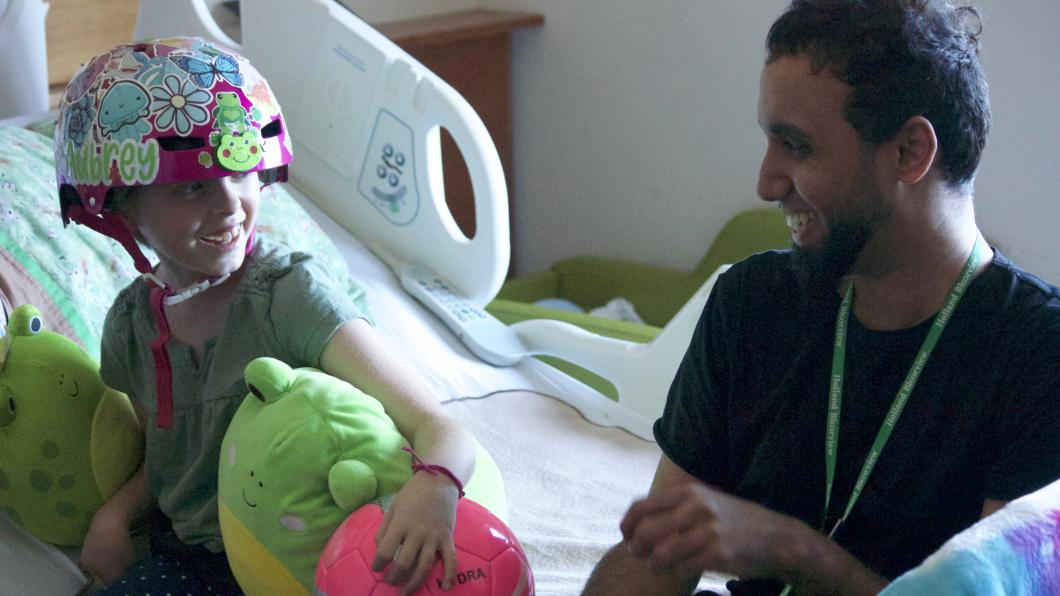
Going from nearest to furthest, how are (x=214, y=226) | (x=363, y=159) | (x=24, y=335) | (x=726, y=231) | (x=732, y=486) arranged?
(x=732, y=486), (x=214, y=226), (x=24, y=335), (x=363, y=159), (x=726, y=231)

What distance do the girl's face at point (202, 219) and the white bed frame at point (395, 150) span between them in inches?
37.3

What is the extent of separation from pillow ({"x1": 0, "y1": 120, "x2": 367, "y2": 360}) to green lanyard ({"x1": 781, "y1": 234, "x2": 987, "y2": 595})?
83cm

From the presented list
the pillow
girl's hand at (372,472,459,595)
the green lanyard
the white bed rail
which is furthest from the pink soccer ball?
the white bed rail

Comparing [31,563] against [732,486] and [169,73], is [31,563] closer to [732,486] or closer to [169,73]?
[169,73]

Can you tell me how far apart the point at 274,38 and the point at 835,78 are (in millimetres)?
1758

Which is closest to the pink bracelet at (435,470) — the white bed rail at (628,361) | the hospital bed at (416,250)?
the hospital bed at (416,250)

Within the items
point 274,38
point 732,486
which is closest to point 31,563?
point 732,486

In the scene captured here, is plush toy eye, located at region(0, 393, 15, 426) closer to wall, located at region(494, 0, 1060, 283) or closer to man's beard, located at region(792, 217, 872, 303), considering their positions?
man's beard, located at region(792, 217, 872, 303)

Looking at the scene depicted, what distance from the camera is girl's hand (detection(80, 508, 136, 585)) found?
150 centimetres

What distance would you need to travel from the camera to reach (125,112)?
135 cm

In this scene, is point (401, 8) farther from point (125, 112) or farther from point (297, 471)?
point (297, 471)

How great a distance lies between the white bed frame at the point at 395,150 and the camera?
7.68 ft

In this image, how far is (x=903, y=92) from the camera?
1.10 metres

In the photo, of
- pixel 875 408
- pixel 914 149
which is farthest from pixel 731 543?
pixel 914 149
